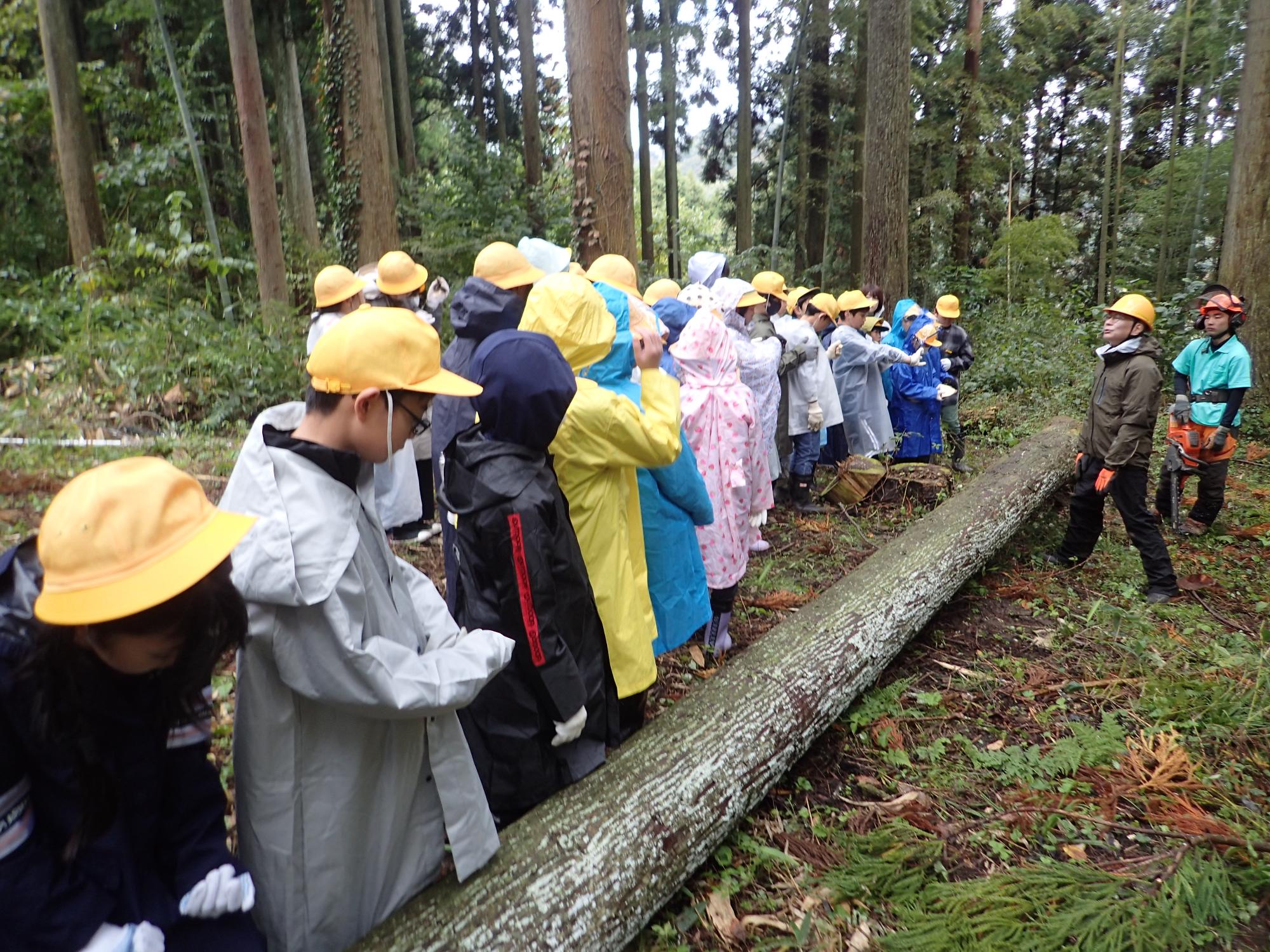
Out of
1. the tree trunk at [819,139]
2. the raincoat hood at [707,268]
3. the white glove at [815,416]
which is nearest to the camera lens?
the raincoat hood at [707,268]

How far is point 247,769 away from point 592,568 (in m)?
1.40

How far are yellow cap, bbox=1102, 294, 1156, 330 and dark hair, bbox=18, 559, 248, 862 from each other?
580cm

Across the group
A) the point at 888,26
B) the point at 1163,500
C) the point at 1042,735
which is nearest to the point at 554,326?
the point at 1042,735

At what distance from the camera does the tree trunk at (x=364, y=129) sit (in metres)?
8.87

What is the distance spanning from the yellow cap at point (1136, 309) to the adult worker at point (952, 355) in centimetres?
340

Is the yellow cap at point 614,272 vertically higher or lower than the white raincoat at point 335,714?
higher

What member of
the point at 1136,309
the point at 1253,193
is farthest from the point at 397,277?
the point at 1253,193

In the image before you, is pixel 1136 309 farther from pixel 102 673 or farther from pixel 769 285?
pixel 102 673

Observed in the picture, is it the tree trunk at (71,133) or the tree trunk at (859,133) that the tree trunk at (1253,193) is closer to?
the tree trunk at (859,133)

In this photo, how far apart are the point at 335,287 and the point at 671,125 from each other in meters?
18.1

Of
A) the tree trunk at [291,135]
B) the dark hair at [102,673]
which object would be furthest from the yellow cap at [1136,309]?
the tree trunk at [291,135]

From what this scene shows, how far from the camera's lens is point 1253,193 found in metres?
9.65

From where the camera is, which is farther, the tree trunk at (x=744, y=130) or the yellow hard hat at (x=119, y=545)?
the tree trunk at (x=744, y=130)

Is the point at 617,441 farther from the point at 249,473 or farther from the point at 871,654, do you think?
the point at 871,654
